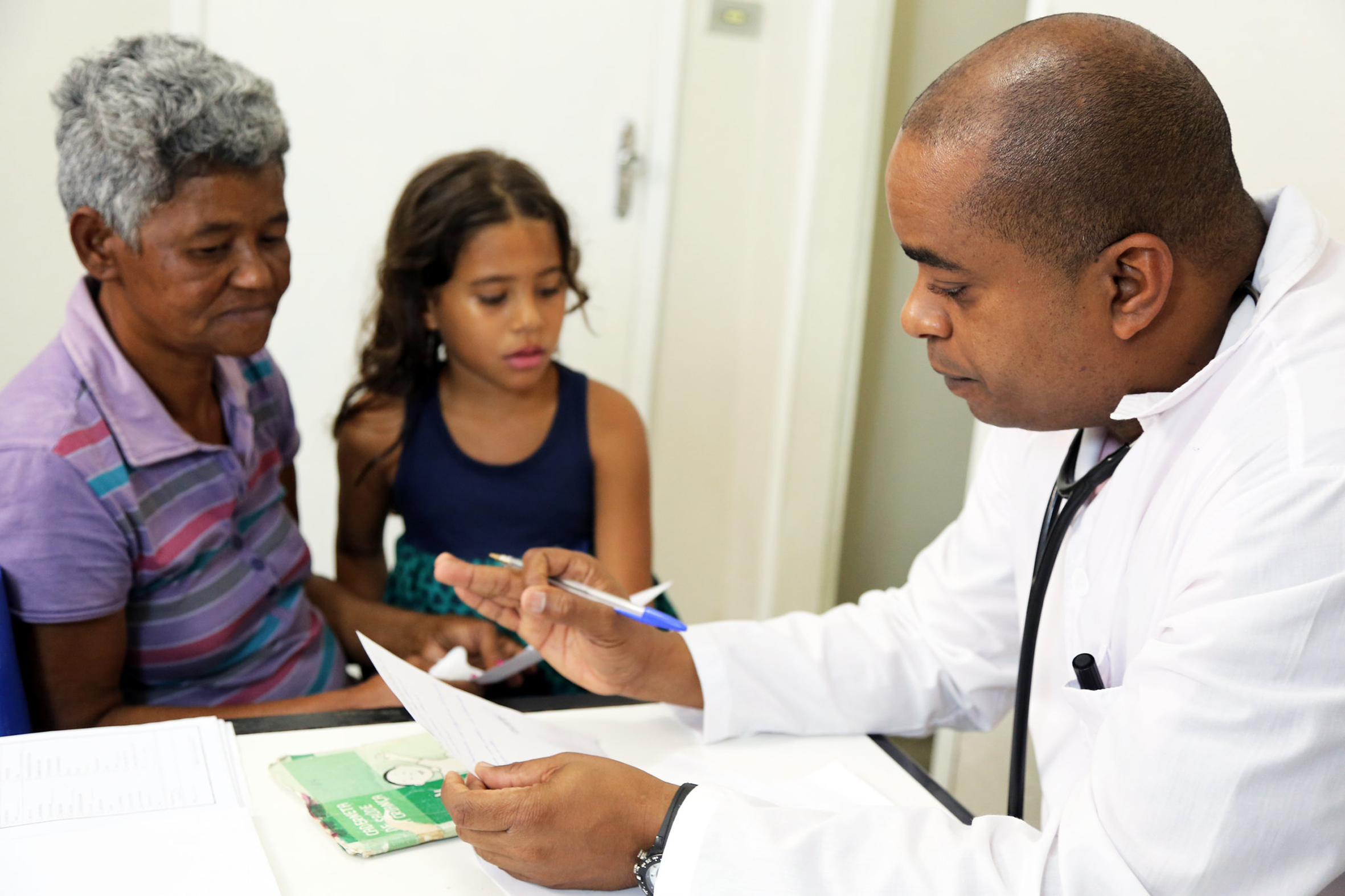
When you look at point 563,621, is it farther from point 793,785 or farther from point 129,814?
point 129,814

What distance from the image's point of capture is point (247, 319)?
141 cm

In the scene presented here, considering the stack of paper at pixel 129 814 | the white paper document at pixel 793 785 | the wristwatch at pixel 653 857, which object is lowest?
the white paper document at pixel 793 785

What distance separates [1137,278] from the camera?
937 mm

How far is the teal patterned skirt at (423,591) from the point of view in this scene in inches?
72.6

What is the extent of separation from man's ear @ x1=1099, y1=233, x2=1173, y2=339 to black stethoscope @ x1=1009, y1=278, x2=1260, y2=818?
0.15 m

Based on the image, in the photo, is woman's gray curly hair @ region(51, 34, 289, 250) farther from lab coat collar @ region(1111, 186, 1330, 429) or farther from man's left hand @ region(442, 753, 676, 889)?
lab coat collar @ region(1111, 186, 1330, 429)

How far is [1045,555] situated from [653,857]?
0.49 m

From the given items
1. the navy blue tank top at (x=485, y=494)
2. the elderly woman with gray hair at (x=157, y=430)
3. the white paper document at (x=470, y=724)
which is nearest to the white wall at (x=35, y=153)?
the navy blue tank top at (x=485, y=494)

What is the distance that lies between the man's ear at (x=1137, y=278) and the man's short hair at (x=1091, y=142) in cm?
1

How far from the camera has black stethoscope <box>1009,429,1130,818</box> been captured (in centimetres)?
107

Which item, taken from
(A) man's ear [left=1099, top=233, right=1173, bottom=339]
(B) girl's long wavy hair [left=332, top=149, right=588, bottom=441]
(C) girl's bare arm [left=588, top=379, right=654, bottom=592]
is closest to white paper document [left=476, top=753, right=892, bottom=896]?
(A) man's ear [left=1099, top=233, right=1173, bottom=339]

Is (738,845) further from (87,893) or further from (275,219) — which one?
(275,219)

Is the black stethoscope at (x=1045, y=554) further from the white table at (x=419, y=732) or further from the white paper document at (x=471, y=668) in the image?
the white paper document at (x=471, y=668)

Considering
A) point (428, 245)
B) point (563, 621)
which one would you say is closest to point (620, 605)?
point (563, 621)
